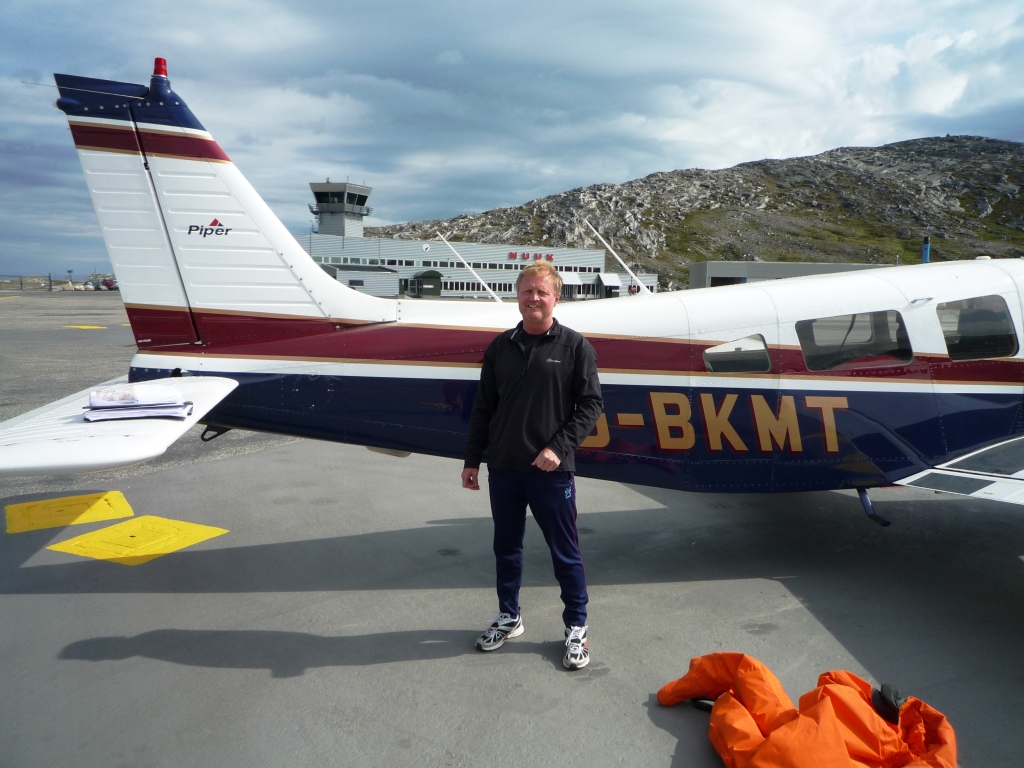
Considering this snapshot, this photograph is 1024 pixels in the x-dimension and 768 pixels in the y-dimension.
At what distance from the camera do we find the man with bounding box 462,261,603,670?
3299 mm

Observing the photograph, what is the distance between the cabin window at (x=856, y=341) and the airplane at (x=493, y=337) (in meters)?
0.01

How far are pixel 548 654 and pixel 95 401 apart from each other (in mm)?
2769

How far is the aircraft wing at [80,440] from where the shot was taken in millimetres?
2822

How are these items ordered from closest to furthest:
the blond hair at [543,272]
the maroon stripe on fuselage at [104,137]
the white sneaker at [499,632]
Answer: the blond hair at [543,272] < the white sneaker at [499,632] < the maroon stripe on fuselage at [104,137]

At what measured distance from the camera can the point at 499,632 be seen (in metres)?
3.66

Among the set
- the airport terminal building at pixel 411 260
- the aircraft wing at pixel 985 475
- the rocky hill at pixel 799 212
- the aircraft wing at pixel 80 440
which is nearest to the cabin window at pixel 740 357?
the aircraft wing at pixel 985 475

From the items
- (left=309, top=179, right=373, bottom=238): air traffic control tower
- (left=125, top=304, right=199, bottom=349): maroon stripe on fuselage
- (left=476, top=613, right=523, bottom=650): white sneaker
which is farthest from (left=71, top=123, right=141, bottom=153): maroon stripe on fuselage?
(left=309, top=179, right=373, bottom=238): air traffic control tower

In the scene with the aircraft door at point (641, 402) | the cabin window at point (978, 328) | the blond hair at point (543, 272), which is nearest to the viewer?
the blond hair at point (543, 272)

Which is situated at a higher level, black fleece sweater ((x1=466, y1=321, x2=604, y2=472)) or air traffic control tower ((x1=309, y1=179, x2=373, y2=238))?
air traffic control tower ((x1=309, y1=179, x2=373, y2=238))

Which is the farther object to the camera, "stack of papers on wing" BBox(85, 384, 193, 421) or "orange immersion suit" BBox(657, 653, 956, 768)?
"stack of papers on wing" BBox(85, 384, 193, 421)

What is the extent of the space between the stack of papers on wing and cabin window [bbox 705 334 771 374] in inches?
129

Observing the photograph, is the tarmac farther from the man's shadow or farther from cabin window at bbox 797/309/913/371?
cabin window at bbox 797/309/913/371

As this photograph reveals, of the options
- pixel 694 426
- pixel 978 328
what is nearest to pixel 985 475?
pixel 978 328

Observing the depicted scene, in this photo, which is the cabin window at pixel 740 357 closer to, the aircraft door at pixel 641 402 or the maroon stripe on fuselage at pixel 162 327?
the aircraft door at pixel 641 402
